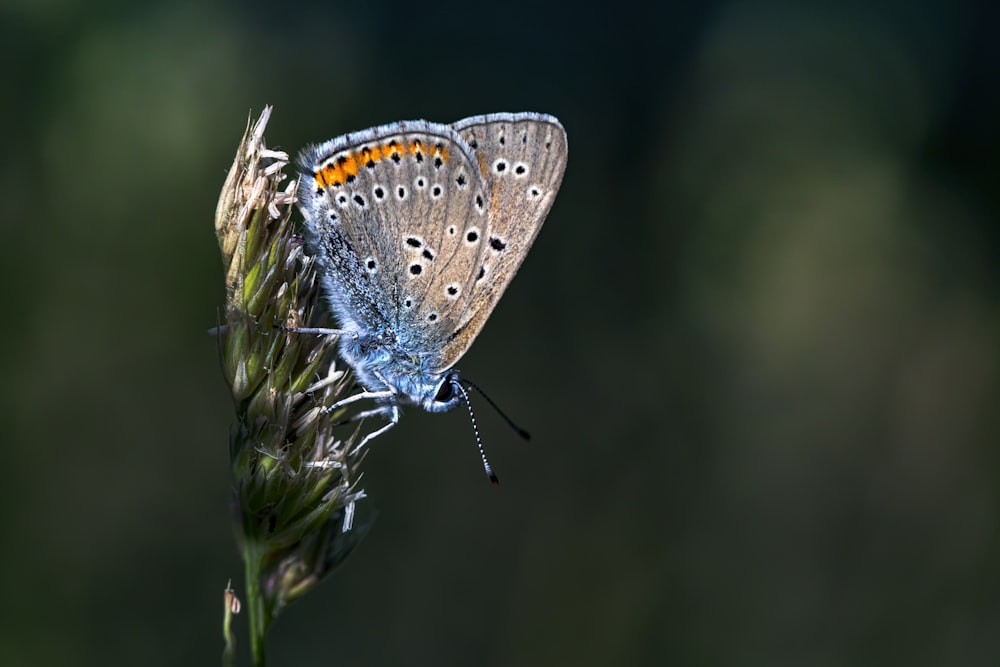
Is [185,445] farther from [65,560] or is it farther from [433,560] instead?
[433,560]

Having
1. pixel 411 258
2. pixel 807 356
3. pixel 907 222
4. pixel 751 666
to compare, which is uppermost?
pixel 907 222

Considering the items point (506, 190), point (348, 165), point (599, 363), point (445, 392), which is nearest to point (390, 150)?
point (348, 165)

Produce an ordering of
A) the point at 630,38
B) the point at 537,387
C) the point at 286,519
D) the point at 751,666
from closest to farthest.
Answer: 1. the point at 286,519
2. the point at 751,666
3. the point at 537,387
4. the point at 630,38

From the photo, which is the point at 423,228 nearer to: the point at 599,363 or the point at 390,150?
the point at 390,150

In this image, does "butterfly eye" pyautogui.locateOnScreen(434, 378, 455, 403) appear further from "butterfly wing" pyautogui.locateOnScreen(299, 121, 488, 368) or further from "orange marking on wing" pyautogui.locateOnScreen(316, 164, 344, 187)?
"orange marking on wing" pyautogui.locateOnScreen(316, 164, 344, 187)

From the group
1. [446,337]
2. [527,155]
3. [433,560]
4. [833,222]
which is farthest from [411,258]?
[833,222]

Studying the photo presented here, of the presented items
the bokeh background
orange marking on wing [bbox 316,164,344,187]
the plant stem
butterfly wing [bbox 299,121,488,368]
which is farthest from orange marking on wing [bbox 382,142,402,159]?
the bokeh background

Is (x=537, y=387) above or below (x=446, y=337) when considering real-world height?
below
